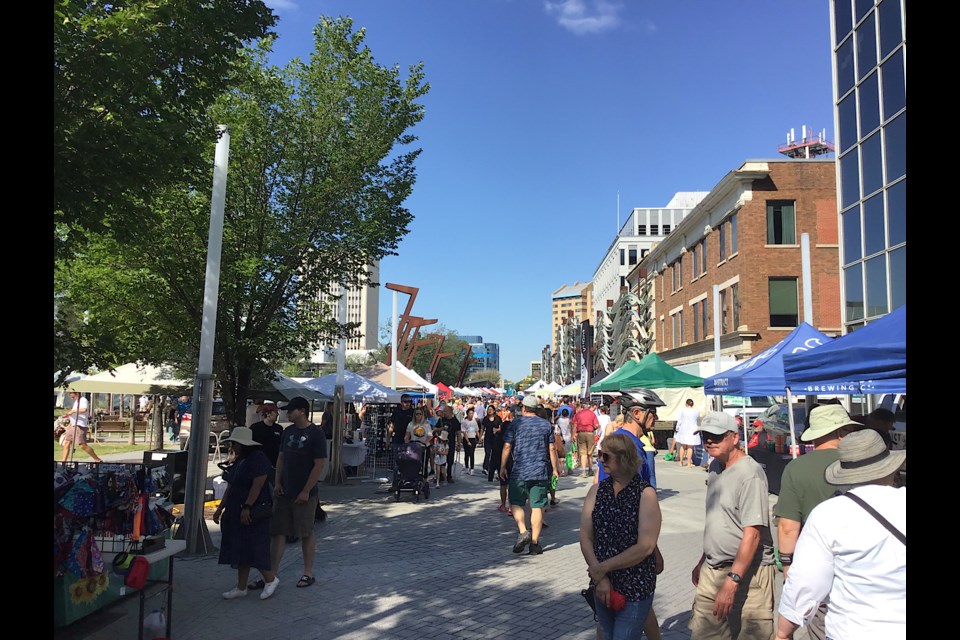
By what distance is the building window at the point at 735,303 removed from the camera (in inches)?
1261

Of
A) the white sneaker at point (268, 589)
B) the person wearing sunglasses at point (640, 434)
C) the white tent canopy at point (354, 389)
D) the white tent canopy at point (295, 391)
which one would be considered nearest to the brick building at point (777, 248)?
the person wearing sunglasses at point (640, 434)

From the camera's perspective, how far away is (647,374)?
1861cm

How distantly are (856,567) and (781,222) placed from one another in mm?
31994

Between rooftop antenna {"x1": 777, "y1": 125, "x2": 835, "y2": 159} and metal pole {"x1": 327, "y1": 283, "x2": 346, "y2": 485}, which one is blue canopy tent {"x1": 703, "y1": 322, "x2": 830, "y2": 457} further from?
rooftop antenna {"x1": 777, "y1": 125, "x2": 835, "y2": 159}

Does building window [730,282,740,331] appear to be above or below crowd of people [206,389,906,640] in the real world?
above

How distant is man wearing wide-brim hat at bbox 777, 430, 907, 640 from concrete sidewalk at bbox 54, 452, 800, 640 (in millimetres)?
3079

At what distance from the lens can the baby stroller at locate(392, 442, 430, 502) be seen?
12367mm

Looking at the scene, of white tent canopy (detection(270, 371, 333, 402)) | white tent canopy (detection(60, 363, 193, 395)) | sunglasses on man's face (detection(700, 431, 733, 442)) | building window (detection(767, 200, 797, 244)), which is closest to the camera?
sunglasses on man's face (detection(700, 431, 733, 442))

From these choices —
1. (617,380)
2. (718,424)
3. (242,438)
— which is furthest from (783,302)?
(242,438)

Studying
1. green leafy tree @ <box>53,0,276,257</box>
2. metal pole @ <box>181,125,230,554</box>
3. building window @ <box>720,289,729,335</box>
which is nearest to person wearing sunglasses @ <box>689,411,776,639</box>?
green leafy tree @ <box>53,0,276,257</box>

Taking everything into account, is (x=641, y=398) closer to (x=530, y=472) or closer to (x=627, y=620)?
(x=530, y=472)

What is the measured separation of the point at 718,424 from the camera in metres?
4.28
